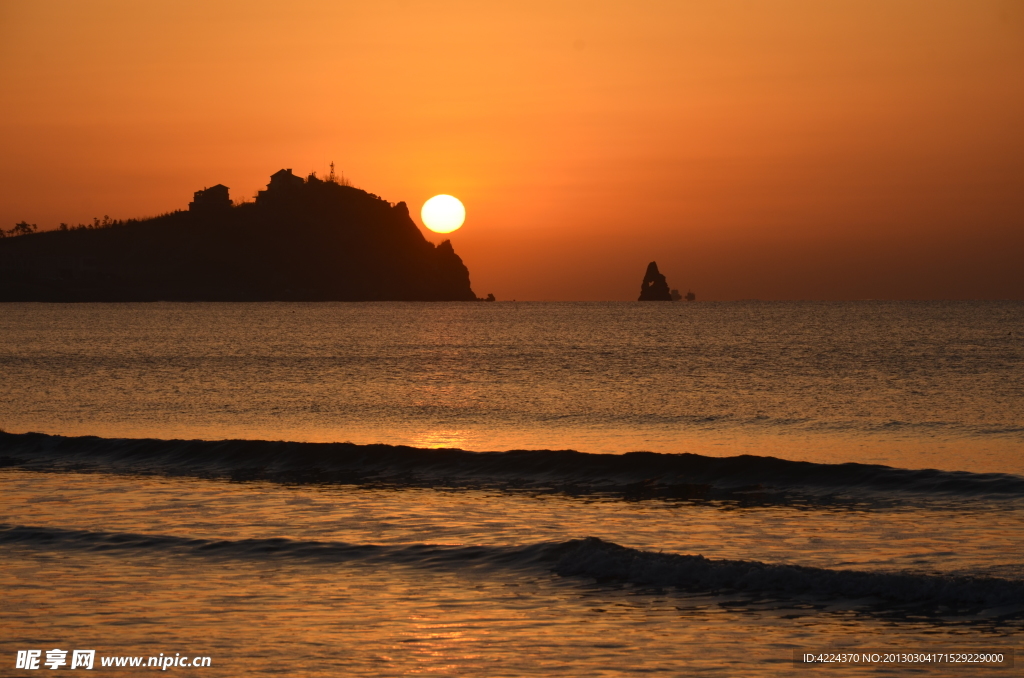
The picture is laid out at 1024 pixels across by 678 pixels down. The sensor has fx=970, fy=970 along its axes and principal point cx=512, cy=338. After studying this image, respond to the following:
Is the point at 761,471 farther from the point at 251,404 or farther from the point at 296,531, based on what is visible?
Answer: the point at 251,404

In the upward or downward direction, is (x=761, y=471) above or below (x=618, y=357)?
below

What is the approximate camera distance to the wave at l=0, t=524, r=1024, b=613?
14.4 meters

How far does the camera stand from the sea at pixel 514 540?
12039 millimetres

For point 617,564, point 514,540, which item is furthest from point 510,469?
point 617,564

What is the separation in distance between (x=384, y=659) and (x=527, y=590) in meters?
3.69

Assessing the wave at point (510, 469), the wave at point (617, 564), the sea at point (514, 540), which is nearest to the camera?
the sea at point (514, 540)

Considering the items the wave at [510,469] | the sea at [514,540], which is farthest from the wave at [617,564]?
the wave at [510,469]

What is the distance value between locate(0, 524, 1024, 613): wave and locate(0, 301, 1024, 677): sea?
60 millimetres

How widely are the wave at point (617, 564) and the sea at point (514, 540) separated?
0.06 meters

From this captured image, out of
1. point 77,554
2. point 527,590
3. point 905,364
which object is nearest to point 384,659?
point 527,590

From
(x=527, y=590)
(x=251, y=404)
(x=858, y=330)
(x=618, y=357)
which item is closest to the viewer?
(x=527, y=590)

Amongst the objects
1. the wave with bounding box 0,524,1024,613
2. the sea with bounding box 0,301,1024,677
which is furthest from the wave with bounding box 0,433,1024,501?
the wave with bounding box 0,524,1024,613

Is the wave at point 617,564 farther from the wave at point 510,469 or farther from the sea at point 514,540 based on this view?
the wave at point 510,469

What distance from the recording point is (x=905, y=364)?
262 feet
